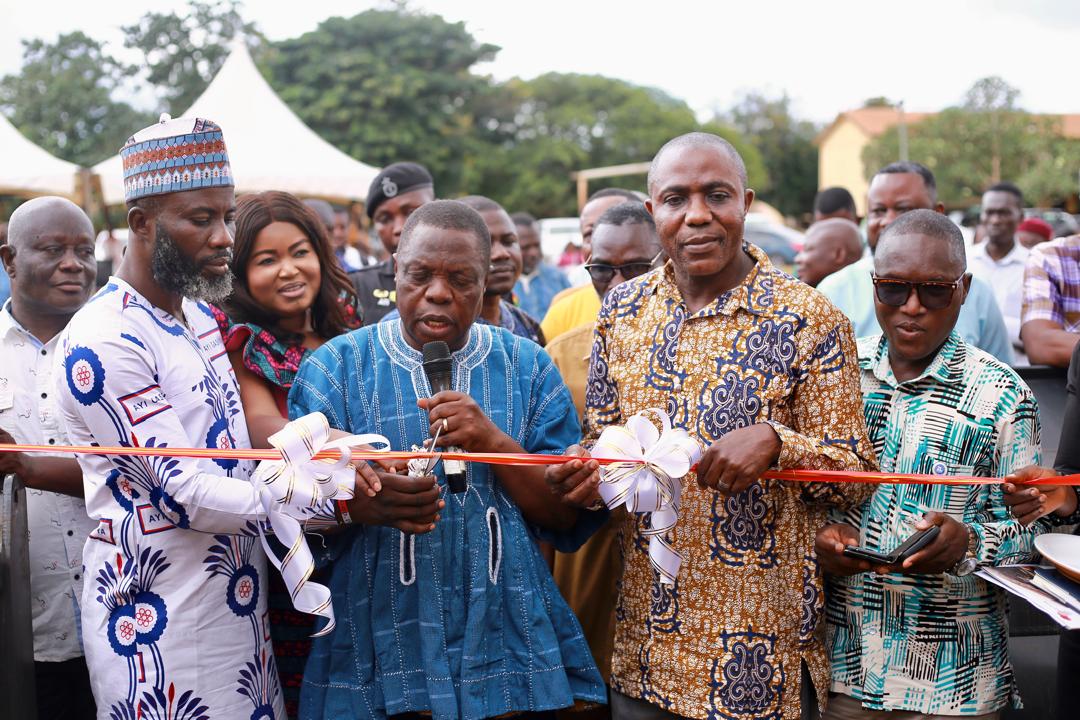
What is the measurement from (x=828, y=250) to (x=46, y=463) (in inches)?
205

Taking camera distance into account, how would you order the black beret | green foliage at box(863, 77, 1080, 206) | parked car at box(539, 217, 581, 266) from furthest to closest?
1. green foliage at box(863, 77, 1080, 206)
2. parked car at box(539, 217, 581, 266)
3. the black beret

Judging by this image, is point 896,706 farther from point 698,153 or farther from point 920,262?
point 698,153

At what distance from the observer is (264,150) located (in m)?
13.8

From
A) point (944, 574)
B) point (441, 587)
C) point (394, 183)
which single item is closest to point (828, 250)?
point (394, 183)

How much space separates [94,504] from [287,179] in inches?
436

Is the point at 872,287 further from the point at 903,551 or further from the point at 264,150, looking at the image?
the point at 264,150

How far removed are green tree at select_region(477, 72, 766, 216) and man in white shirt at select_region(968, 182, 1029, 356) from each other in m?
37.8

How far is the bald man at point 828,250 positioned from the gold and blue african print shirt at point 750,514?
13.0ft

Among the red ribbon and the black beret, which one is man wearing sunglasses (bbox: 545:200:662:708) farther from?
the black beret

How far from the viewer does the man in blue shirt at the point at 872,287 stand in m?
4.74

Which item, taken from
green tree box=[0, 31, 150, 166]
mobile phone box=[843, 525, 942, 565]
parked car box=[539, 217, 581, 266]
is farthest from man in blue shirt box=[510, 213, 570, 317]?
green tree box=[0, 31, 150, 166]

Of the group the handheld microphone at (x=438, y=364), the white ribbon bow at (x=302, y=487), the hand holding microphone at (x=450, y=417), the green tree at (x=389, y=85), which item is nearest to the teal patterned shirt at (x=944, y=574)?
the hand holding microphone at (x=450, y=417)

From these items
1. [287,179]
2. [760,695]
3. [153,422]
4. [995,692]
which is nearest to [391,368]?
[153,422]

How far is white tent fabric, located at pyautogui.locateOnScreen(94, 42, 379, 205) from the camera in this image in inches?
523
